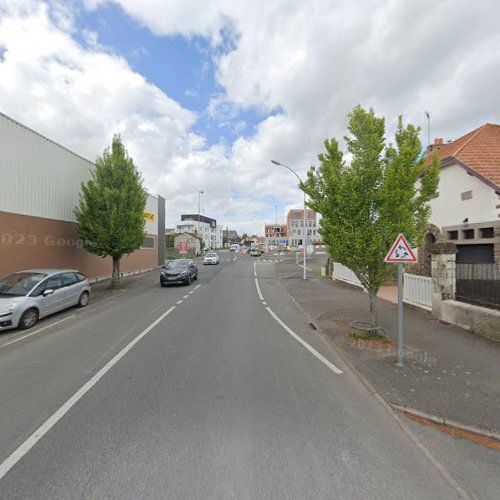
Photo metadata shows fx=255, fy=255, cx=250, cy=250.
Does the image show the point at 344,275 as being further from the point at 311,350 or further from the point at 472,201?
the point at 311,350

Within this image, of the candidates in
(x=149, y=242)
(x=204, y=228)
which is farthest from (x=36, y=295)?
(x=204, y=228)

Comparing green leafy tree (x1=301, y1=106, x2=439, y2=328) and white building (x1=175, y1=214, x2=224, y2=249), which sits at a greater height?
white building (x1=175, y1=214, x2=224, y2=249)

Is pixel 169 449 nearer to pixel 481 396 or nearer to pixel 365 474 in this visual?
pixel 365 474

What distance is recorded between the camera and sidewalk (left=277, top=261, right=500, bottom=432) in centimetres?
343

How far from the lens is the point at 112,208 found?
13016 millimetres

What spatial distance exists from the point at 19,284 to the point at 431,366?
36.1 ft

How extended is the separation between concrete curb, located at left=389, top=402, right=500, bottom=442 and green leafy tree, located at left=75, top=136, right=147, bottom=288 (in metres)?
13.3

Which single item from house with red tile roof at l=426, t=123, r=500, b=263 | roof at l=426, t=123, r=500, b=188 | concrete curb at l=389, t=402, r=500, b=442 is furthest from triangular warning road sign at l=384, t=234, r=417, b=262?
house with red tile roof at l=426, t=123, r=500, b=263

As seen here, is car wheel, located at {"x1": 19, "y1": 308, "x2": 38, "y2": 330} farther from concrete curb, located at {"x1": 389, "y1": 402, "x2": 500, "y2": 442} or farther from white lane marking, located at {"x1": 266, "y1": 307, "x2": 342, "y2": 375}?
concrete curb, located at {"x1": 389, "y1": 402, "x2": 500, "y2": 442}

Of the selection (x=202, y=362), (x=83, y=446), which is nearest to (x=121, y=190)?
(x=202, y=362)

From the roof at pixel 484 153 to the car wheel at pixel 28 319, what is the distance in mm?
14202

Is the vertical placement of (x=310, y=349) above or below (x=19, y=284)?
below

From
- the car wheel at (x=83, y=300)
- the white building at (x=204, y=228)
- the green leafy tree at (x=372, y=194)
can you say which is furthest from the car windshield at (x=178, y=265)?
the white building at (x=204, y=228)

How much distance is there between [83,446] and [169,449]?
97cm
